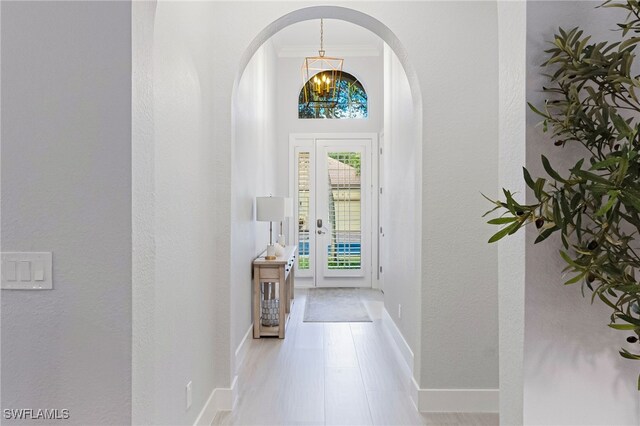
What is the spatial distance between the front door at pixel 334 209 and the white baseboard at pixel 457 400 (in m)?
4.52

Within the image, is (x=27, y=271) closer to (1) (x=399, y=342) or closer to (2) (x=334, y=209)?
(1) (x=399, y=342)

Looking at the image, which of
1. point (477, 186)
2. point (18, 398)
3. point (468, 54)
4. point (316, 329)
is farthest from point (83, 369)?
point (316, 329)

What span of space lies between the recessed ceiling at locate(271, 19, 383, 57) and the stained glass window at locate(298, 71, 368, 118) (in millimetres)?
442

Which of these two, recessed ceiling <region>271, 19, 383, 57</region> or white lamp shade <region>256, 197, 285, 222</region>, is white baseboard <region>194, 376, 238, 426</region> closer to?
white lamp shade <region>256, 197, 285, 222</region>

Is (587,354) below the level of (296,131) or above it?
below

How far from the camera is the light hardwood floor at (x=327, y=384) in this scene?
282 centimetres

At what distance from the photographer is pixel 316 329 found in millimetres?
4957

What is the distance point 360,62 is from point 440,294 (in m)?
5.39

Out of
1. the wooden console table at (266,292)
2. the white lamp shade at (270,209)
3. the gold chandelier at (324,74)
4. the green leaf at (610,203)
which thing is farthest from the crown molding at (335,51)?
the green leaf at (610,203)

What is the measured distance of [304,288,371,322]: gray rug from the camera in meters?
5.43

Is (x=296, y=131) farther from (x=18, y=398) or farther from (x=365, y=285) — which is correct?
(x=18, y=398)

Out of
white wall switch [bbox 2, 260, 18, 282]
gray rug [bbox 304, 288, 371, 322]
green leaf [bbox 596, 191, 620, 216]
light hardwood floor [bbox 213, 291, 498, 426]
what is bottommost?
light hardwood floor [bbox 213, 291, 498, 426]

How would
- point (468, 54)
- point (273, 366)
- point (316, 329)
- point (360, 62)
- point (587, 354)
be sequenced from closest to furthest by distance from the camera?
1. point (587, 354)
2. point (468, 54)
3. point (273, 366)
4. point (316, 329)
5. point (360, 62)

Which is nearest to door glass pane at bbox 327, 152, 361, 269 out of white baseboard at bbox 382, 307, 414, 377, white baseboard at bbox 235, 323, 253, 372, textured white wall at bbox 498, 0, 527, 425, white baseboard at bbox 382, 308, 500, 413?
white baseboard at bbox 382, 307, 414, 377
